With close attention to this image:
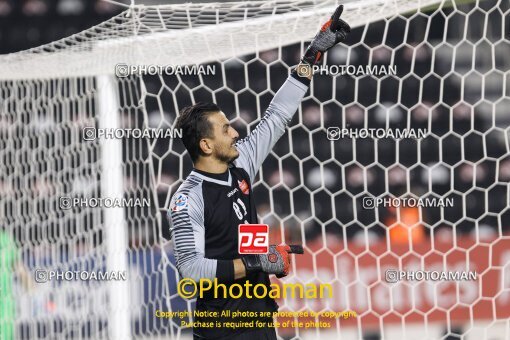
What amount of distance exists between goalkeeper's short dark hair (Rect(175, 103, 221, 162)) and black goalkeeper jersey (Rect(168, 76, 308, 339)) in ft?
0.28

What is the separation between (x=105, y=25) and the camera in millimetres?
3439

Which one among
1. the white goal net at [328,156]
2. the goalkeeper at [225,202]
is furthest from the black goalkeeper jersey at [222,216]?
the white goal net at [328,156]

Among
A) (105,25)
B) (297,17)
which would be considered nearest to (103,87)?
(105,25)

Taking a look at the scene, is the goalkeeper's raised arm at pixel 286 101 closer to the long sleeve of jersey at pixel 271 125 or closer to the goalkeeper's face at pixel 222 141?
the long sleeve of jersey at pixel 271 125

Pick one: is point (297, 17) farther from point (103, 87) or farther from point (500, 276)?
point (500, 276)

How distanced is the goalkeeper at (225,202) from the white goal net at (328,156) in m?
0.48

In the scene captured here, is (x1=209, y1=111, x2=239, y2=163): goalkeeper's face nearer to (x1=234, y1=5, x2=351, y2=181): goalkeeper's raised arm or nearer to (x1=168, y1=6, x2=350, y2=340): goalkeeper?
(x1=168, y1=6, x2=350, y2=340): goalkeeper

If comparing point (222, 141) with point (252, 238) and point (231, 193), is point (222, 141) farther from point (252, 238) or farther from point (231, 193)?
point (252, 238)

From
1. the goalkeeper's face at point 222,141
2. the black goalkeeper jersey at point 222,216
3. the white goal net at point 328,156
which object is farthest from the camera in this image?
the white goal net at point 328,156

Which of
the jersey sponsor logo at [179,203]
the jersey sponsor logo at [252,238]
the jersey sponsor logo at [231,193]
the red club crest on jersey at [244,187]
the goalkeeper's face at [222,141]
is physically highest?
the goalkeeper's face at [222,141]

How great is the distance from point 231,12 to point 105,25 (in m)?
0.46

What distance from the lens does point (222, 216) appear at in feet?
9.44

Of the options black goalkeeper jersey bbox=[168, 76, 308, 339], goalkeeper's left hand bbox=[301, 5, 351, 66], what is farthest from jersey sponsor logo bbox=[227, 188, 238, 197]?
goalkeeper's left hand bbox=[301, 5, 351, 66]

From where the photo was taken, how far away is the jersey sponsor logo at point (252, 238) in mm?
2918
